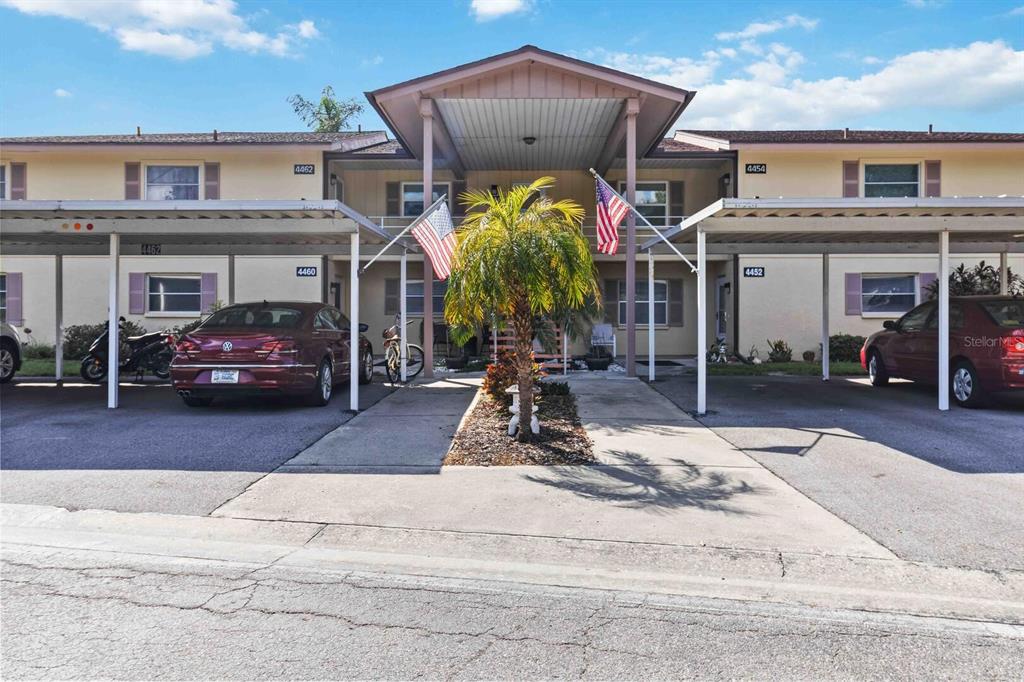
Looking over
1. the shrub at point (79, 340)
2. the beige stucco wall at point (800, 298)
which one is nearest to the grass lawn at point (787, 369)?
the beige stucco wall at point (800, 298)

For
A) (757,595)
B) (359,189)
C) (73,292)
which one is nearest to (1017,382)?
(757,595)

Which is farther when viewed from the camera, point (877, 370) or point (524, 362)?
point (877, 370)

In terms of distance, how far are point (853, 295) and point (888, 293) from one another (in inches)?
46.2

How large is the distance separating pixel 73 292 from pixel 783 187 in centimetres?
1952

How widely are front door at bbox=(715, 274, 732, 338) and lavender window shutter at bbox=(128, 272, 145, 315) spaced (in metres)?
16.2

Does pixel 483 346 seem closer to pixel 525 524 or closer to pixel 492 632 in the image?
pixel 525 524

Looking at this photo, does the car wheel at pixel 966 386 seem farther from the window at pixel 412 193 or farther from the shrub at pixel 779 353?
the window at pixel 412 193

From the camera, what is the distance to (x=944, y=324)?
31.8ft

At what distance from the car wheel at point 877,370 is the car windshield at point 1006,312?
98.4 inches

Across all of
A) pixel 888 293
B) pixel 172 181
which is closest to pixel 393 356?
pixel 172 181

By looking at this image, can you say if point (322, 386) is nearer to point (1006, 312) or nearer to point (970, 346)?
point (970, 346)

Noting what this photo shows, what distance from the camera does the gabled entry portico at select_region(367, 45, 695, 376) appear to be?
12602 millimetres

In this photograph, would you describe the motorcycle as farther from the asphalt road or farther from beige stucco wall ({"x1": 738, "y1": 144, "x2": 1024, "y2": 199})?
beige stucco wall ({"x1": 738, "y1": 144, "x2": 1024, "y2": 199})

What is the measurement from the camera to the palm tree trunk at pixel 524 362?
7.57 metres
